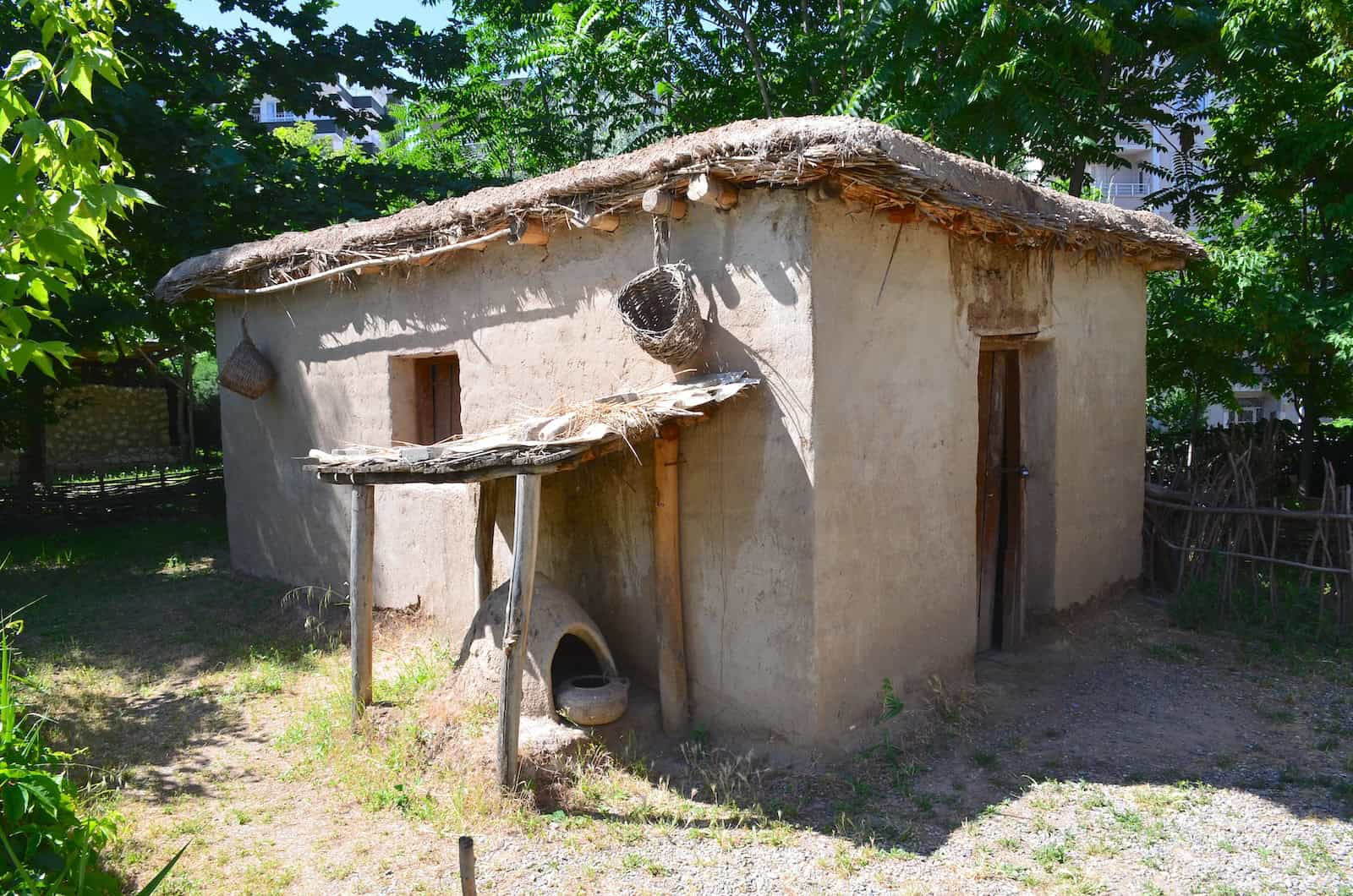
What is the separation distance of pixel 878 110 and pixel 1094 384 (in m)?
4.42

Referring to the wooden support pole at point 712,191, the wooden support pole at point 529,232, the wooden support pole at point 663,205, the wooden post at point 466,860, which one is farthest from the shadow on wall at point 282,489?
the wooden post at point 466,860

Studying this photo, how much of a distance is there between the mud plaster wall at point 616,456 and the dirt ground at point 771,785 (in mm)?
522

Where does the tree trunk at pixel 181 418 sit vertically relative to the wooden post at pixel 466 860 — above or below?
above

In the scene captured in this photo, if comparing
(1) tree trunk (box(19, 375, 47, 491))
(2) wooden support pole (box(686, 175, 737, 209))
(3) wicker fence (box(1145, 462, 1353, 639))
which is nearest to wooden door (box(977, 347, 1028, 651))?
(3) wicker fence (box(1145, 462, 1353, 639))

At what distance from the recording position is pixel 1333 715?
18.1ft

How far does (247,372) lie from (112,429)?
13442 millimetres

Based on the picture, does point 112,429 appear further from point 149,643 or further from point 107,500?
point 149,643

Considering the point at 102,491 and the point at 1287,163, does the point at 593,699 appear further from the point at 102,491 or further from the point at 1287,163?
the point at 102,491

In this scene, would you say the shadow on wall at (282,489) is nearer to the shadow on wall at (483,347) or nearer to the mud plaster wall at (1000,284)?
the shadow on wall at (483,347)

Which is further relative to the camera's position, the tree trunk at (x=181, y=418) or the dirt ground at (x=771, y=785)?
the tree trunk at (x=181, y=418)

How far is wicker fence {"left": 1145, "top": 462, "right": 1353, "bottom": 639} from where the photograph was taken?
678 cm

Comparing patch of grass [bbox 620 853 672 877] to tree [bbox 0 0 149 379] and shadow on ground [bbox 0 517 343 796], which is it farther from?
tree [bbox 0 0 149 379]

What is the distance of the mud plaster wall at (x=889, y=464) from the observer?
490 centimetres

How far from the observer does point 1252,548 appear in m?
7.16
